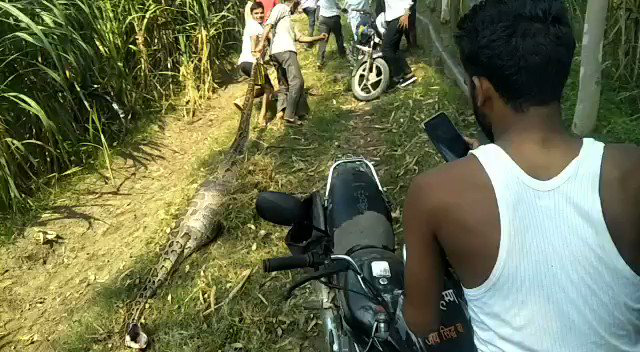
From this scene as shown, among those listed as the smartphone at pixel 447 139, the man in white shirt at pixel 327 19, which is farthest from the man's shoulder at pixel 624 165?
the man in white shirt at pixel 327 19

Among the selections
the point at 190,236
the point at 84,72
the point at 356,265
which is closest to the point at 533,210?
the point at 356,265

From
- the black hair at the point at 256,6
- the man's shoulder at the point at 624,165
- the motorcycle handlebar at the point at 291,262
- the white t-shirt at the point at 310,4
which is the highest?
the man's shoulder at the point at 624,165

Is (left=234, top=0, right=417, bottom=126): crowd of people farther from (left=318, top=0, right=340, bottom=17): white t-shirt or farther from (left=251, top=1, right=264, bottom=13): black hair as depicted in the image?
(left=318, top=0, right=340, bottom=17): white t-shirt

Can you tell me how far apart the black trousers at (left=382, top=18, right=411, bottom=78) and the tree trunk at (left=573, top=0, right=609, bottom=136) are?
9.37 ft

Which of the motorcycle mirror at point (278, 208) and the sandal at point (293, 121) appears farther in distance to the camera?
the sandal at point (293, 121)

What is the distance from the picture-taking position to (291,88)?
6402mm

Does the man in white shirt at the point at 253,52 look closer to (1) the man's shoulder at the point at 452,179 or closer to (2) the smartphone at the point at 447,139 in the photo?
(2) the smartphone at the point at 447,139

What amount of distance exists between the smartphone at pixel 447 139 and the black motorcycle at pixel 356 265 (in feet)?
1.23

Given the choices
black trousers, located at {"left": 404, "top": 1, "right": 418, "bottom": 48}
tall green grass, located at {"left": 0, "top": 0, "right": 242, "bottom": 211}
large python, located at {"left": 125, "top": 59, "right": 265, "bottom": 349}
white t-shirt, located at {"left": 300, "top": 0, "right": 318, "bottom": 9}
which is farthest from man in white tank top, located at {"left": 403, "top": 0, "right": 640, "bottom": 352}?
white t-shirt, located at {"left": 300, "top": 0, "right": 318, "bottom": 9}

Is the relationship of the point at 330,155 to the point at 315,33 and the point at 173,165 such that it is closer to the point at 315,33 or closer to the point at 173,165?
the point at 173,165

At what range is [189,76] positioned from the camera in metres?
7.02

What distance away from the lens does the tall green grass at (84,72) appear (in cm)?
488

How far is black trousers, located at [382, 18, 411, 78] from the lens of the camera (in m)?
6.83

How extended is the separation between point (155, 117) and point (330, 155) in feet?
7.26
